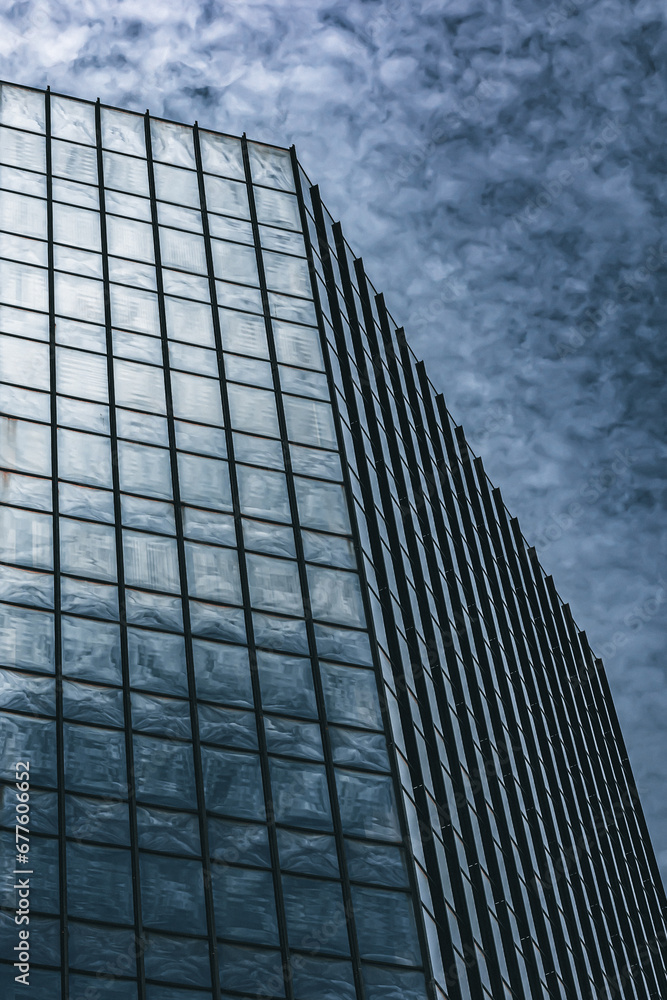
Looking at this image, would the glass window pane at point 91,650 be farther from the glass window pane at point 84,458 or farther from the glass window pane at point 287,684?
the glass window pane at point 84,458

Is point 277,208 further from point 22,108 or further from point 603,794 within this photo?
point 603,794

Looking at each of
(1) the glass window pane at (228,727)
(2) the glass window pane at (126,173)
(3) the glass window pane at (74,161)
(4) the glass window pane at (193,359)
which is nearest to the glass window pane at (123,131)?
(2) the glass window pane at (126,173)

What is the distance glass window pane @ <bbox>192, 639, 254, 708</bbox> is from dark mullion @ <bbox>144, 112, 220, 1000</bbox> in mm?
220

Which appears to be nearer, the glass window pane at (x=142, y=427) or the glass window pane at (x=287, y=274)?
the glass window pane at (x=142, y=427)

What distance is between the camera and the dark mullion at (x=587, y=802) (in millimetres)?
55531

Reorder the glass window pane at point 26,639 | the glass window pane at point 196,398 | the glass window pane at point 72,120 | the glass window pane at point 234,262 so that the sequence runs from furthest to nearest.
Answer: the glass window pane at point 72,120, the glass window pane at point 234,262, the glass window pane at point 196,398, the glass window pane at point 26,639

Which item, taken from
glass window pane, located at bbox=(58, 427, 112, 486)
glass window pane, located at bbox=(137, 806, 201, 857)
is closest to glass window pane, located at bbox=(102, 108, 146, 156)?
glass window pane, located at bbox=(58, 427, 112, 486)

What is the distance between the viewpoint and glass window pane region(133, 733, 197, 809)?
32.9 m

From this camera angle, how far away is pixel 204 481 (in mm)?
40875

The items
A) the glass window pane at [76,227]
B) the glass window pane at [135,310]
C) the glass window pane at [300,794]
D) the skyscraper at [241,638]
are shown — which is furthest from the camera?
the glass window pane at [76,227]

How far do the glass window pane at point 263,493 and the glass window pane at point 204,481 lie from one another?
1.56ft

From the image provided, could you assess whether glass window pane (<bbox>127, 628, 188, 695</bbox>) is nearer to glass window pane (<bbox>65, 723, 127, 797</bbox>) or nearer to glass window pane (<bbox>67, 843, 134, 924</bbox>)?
glass window pane (<bbox>65, 723, 127, 797</bbox>)

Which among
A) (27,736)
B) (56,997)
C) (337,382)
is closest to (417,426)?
(337,382)

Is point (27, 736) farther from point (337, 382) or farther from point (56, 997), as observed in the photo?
point (337, 382)
